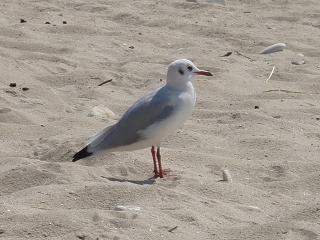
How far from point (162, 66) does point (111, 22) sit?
152cm

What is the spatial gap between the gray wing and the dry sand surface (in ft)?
0.51

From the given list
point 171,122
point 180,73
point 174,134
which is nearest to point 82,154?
point 171,122

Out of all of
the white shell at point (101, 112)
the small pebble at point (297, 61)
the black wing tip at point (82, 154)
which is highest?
the black wing tip at point (82, 154)

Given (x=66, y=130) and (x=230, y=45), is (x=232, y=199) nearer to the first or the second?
(x=66, y=130)

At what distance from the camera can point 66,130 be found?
215 inches

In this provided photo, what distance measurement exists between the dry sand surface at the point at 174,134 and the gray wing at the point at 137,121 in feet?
0.51

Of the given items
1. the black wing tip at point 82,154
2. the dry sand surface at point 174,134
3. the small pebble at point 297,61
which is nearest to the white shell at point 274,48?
the dry sand surface at point 174,134

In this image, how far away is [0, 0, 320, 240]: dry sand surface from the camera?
4043 millimetres

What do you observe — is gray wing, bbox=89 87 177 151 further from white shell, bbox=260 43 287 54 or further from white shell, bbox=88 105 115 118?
white shell, bbox=260 43 287 54

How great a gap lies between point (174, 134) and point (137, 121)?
30.4 inches

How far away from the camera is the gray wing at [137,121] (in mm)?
4727

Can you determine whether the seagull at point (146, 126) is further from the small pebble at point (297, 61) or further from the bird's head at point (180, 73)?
the small pebble at point (297, 61)

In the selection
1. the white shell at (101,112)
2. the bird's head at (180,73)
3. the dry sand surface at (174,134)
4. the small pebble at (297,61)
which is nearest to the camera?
the dry sand surface at (174,134)

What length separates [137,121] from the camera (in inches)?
187
